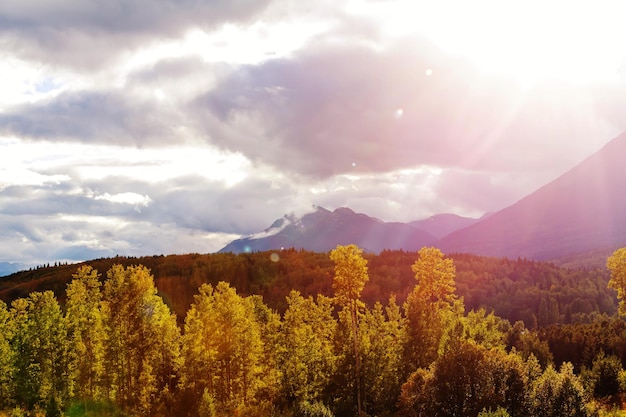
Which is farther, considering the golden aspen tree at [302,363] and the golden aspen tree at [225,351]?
the golden aspen tree at [225,351]

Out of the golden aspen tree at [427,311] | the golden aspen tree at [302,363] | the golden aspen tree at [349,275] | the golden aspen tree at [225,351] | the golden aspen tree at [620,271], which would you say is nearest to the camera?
the golden aspen tree at [349,275]

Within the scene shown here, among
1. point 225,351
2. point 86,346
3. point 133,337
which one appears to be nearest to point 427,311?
point 225,351

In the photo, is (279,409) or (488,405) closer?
(488,405)

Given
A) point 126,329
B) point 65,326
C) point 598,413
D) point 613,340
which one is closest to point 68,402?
point 65,326

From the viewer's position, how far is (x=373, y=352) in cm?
8325

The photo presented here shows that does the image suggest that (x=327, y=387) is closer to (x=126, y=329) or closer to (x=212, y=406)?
(x=212, y=406)

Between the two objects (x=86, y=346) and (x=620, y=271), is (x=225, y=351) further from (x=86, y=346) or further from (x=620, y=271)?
(x=620, y=271)

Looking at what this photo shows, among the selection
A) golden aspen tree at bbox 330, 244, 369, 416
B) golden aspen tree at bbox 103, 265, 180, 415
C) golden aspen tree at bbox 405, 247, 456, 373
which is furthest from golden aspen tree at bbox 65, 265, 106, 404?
golden aspen tree at bbox 405, 247, 456, 373

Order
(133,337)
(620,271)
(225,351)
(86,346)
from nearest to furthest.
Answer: (133,337), (225,351), (86,346), (620,271)

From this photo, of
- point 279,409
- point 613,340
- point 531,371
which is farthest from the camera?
point 613,340

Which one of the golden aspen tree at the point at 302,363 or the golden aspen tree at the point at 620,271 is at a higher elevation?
the golden aspen tree at the point at 620,271

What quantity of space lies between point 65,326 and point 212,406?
30.5 meters

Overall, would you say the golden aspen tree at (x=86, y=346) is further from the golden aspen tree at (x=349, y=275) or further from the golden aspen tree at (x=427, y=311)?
the golden aspen tree at (x=427, y=311)

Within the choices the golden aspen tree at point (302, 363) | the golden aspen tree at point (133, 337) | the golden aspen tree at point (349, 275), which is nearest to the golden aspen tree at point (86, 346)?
the golden aspen tree at point (133, 337)
